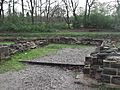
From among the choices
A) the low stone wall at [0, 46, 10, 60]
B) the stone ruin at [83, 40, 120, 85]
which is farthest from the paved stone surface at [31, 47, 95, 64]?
the stone ruin at [83, 40, 120, 85]

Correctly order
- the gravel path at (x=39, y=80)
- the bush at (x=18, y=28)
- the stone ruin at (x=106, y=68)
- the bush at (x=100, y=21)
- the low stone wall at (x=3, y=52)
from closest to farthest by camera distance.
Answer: the stone ruin at (x=106, y=68), the gravel path at (x=39, y=80), the low stone wall at (x=3, y=52), the bush at (x=18, y=28), the bush at (x=100, y=21)

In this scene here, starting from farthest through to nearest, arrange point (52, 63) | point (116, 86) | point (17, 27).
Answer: point (17, 27)
point (52, 63)
point (116, 86)

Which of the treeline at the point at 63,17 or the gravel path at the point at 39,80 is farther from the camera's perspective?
the treeline at the point at 63,17

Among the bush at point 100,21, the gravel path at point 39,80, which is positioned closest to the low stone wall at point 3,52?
the gravel path at point 39,80

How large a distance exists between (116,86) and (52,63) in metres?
3.46

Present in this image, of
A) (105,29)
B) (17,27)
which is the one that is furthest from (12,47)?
(105,29)

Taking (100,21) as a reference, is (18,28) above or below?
below

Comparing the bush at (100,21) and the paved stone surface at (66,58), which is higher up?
the bush at (100,21)

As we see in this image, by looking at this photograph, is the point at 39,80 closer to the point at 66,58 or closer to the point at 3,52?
the point at 3,52

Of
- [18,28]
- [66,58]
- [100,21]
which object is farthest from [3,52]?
[100,21]

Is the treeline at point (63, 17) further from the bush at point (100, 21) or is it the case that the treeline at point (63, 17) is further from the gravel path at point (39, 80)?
the gravel path at point (39, 80)

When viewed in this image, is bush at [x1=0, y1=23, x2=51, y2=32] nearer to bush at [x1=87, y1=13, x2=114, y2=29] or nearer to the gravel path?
bush at [x1=87, y1=13, x2=114, y2=29]

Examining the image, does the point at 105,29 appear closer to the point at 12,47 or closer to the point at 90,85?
the point at 12,47

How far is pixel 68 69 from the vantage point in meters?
7.40
